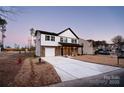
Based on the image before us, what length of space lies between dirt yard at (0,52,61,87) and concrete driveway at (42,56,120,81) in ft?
0.93

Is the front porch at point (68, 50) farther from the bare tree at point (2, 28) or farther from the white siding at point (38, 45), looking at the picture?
Answer: the bare tree at point (2, 28)

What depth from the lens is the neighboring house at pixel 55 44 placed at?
742 cm

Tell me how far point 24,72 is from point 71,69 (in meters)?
1.86

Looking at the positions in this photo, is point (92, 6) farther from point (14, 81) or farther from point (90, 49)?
point (14, 81)

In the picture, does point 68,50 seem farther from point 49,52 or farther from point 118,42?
point 118,42

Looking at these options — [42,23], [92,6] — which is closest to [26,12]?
[42,23]

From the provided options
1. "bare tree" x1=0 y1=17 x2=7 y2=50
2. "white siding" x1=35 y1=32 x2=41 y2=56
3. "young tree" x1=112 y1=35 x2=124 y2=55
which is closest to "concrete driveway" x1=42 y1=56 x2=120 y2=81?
"white siding" x1=35 y1=32 x2=41 y2=56

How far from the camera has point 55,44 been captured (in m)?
8.52

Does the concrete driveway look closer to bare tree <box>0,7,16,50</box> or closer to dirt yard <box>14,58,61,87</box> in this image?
dirt yard <box>14,58,61,87</box>

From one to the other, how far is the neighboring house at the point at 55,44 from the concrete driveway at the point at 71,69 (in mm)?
285

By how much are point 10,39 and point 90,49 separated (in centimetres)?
400

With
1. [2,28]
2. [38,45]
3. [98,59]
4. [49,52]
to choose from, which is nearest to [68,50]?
[49,52]

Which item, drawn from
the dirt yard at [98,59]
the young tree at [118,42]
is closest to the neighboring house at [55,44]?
the dirt yard at [98,59]

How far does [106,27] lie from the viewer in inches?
269
